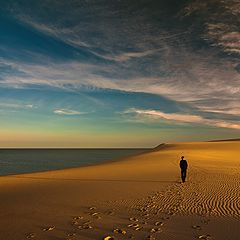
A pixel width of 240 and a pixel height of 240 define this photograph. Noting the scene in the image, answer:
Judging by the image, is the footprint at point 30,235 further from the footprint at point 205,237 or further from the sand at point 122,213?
the footprint at point 205,237

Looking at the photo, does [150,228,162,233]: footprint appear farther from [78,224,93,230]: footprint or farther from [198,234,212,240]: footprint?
[78,224,93,230]: footprint

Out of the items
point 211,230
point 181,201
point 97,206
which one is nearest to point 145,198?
point 181,201

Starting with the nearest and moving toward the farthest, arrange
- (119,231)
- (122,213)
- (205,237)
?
(205,237) < (119,231) < (122,213)

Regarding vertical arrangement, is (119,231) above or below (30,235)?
above

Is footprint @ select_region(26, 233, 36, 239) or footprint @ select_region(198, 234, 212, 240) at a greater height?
footprint @ select_region(198, 234, 212, 240)

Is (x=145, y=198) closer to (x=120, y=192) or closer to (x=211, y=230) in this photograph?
(x=120, y=192)

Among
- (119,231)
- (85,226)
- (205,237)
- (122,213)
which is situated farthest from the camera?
(122,213)

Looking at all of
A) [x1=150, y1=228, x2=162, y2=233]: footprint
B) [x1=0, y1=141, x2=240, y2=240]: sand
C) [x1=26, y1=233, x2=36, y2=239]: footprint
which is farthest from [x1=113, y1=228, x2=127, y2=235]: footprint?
[x1=26, y1=233, x2=36, y2=239]: footprint

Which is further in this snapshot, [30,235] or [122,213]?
[122,213]

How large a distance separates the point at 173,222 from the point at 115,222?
1.87 metres

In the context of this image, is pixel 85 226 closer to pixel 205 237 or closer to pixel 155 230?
pixel 155 230

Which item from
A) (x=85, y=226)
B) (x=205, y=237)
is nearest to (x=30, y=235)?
(x=85, y=226)

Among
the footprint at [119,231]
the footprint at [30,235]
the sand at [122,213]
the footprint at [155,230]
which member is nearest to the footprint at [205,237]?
the sand at [122,213]

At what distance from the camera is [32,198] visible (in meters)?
14.5
